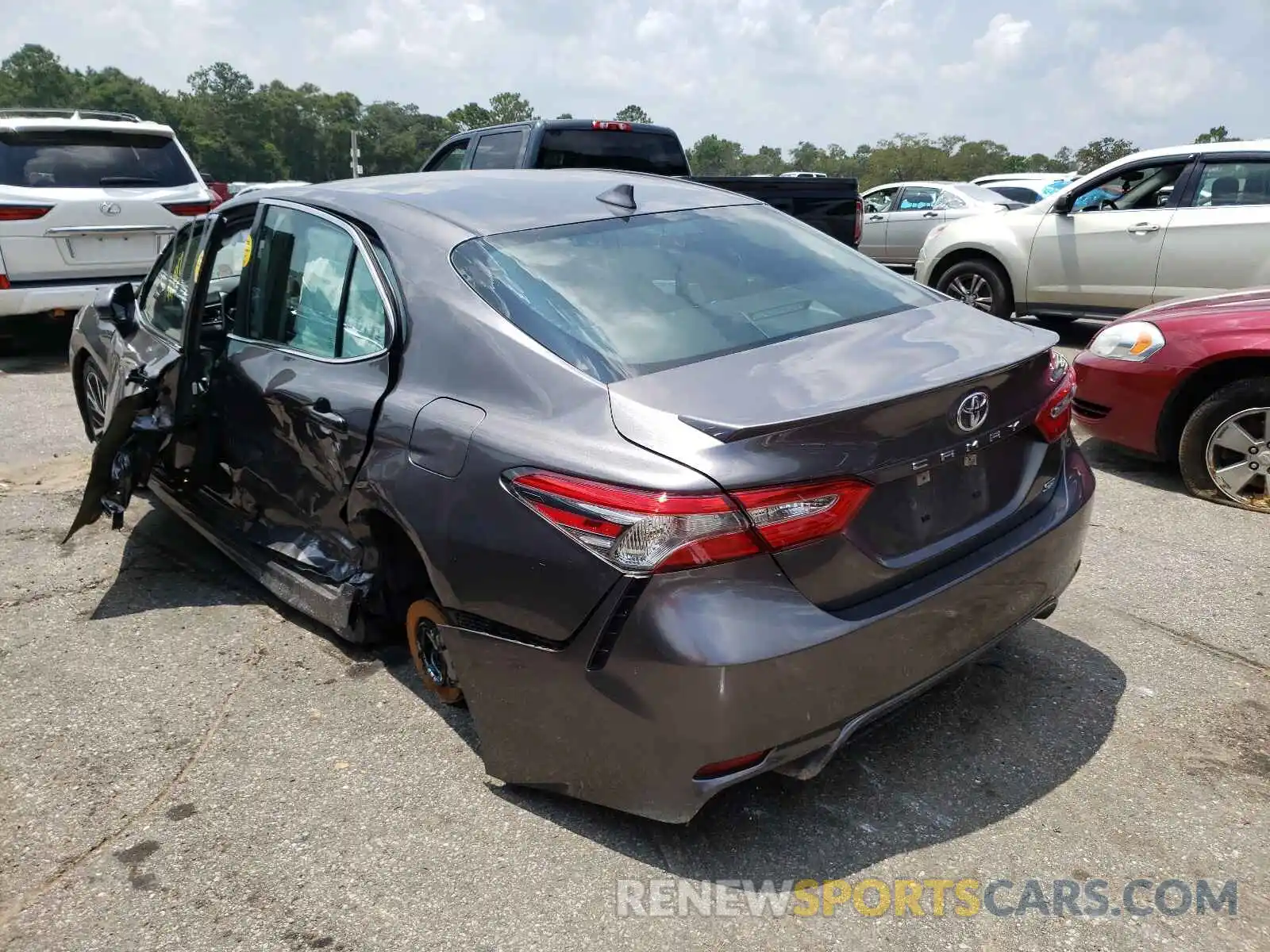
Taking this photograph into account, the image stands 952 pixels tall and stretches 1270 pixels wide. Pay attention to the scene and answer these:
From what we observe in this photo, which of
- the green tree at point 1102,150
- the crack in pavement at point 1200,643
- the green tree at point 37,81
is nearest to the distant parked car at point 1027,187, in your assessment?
the crack in pavement at point 1200,643

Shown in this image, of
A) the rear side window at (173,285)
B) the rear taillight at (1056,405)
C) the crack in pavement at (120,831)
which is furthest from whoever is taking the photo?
the rear side window at (173,285)

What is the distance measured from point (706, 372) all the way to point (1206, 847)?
1695mm

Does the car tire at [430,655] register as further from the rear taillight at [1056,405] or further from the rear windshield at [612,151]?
the rear windshield at [612,151]

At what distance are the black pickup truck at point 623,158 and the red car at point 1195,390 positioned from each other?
10.5ft

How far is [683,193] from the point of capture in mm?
3693

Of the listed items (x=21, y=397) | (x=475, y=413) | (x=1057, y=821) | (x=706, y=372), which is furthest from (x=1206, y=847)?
(x=21, y=397)

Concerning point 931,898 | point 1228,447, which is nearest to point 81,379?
point 931,898

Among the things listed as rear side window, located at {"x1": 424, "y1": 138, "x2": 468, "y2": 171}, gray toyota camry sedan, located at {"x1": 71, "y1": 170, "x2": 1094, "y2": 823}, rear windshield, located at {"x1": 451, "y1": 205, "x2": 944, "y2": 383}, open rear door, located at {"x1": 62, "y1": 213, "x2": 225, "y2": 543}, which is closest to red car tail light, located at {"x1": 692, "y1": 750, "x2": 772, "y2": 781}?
gray toyota camry sedan, located at {"x1": 71, "y1": 170, "x2": 1094, "y2": 823}

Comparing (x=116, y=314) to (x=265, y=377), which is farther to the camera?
(x=116, y=314)

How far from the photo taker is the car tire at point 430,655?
3158 mm

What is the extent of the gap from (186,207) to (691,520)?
860 cm

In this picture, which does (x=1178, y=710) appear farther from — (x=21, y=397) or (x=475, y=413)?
(x=21, y=397)

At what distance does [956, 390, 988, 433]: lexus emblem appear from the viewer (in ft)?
8.36

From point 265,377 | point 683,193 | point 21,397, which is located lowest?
point 21,397
